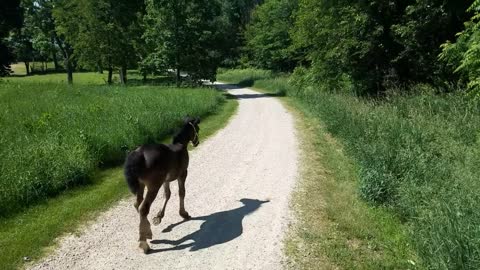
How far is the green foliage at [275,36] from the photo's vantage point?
2066 inches

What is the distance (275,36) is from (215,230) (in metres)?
50.0

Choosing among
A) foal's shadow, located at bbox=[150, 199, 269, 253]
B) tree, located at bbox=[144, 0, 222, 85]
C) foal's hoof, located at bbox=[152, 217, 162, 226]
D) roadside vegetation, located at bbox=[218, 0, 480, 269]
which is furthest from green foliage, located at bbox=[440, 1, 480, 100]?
tree, located at bbox=[144, 0, 222, 85]

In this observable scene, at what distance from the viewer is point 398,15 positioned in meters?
21.0

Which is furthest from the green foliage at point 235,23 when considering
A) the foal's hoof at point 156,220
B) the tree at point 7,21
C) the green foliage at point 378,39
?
→ the foal's hoof at point 156,220

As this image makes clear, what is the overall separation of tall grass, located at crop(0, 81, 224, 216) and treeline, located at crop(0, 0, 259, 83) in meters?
17.2

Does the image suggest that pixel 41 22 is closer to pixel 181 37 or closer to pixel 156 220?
pixel 181 37

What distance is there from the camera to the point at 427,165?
7.73 meters

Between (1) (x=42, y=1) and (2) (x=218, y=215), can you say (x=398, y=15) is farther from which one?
(1) (x=42, y=1)

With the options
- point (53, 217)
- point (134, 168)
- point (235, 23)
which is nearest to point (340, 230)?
point (134, 168)

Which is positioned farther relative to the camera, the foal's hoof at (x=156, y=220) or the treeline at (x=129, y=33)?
the treeline at (x=129, y=33)

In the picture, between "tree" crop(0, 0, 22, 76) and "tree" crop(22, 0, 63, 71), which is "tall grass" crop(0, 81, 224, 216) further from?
"tree" crop(22, 0, 63, 71)

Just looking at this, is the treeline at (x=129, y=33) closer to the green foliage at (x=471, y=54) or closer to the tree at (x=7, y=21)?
Result: the tree at (x=7, y=21)

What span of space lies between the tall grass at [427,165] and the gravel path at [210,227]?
1.81 metres

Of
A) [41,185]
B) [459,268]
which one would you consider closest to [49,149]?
[41,185]
